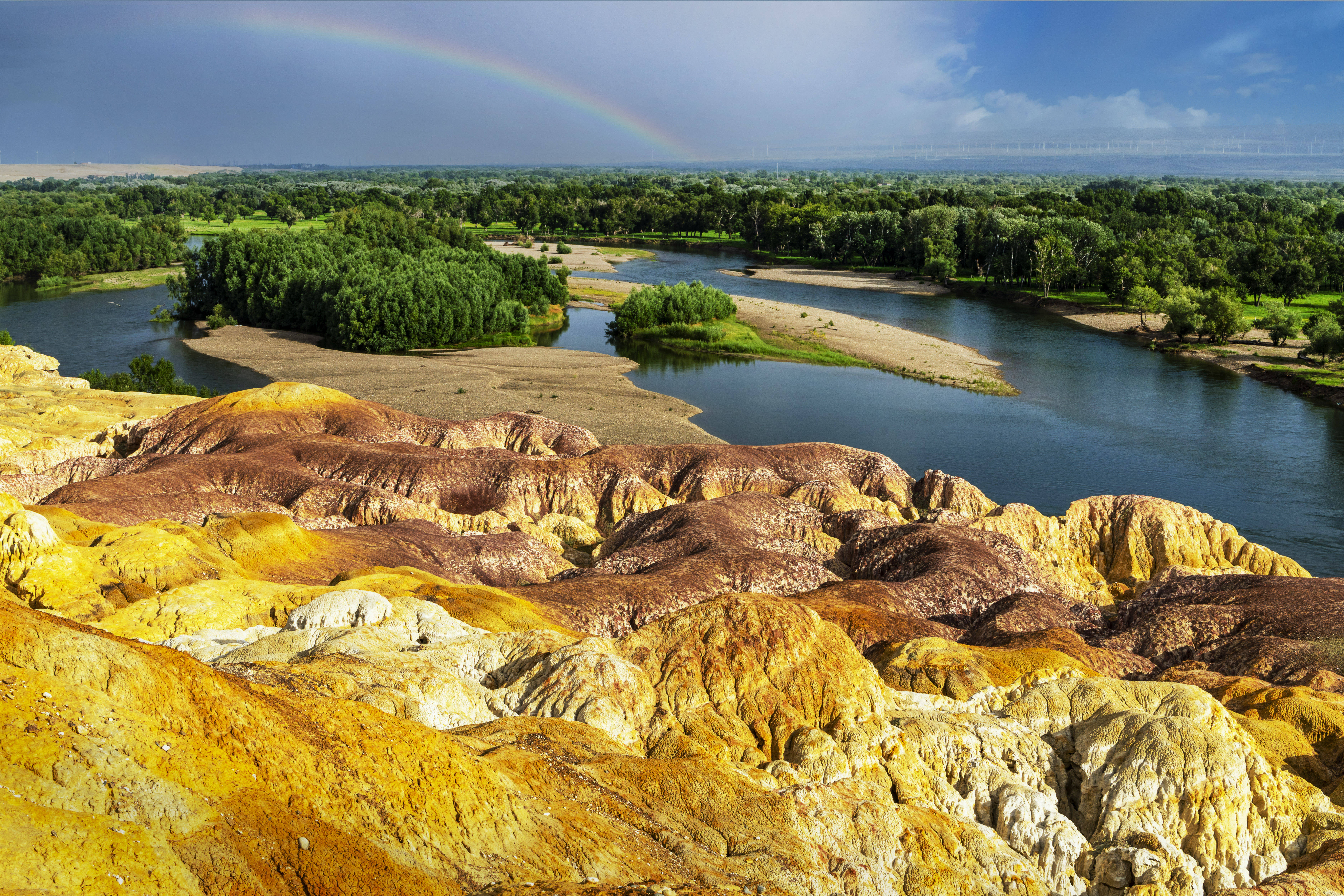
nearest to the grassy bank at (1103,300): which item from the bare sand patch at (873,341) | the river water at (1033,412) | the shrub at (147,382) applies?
the river water at (1033,412)

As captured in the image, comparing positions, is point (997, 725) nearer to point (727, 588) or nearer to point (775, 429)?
point (727, 588)

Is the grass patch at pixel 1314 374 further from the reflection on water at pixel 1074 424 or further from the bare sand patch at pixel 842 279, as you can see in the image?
the bare sand patch at pixel 842 279

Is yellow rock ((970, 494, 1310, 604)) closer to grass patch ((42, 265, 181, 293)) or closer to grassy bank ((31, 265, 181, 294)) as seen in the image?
grassy bank ((31, 265, 181, 294))

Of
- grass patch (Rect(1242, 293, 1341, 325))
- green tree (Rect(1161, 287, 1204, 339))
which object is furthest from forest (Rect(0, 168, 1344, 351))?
green tree (Rect(1161, 287, 1204, 339))

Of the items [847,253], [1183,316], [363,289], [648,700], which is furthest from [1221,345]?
[648,700]

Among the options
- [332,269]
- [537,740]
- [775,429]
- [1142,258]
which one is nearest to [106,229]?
[332,269]

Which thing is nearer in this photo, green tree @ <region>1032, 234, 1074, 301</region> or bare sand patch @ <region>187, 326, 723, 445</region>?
bare sand patch @ <region>187, 326, 723, 445</region>

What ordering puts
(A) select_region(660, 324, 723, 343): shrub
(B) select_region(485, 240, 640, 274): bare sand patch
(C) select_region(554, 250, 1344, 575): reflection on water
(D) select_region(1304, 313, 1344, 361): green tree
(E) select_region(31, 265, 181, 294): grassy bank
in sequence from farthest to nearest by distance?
(B) select_region(485, 240, 640, 274): bare sand patch, (E) select_region(31, 265, 181, 294): grassy bank, (A) select_region(660, 324, 723, 343): shrub, (D) select_region(1304, 313, 1344, 361): green tree, (C) select_region(554, 250, 1344, 575): reflection on water
